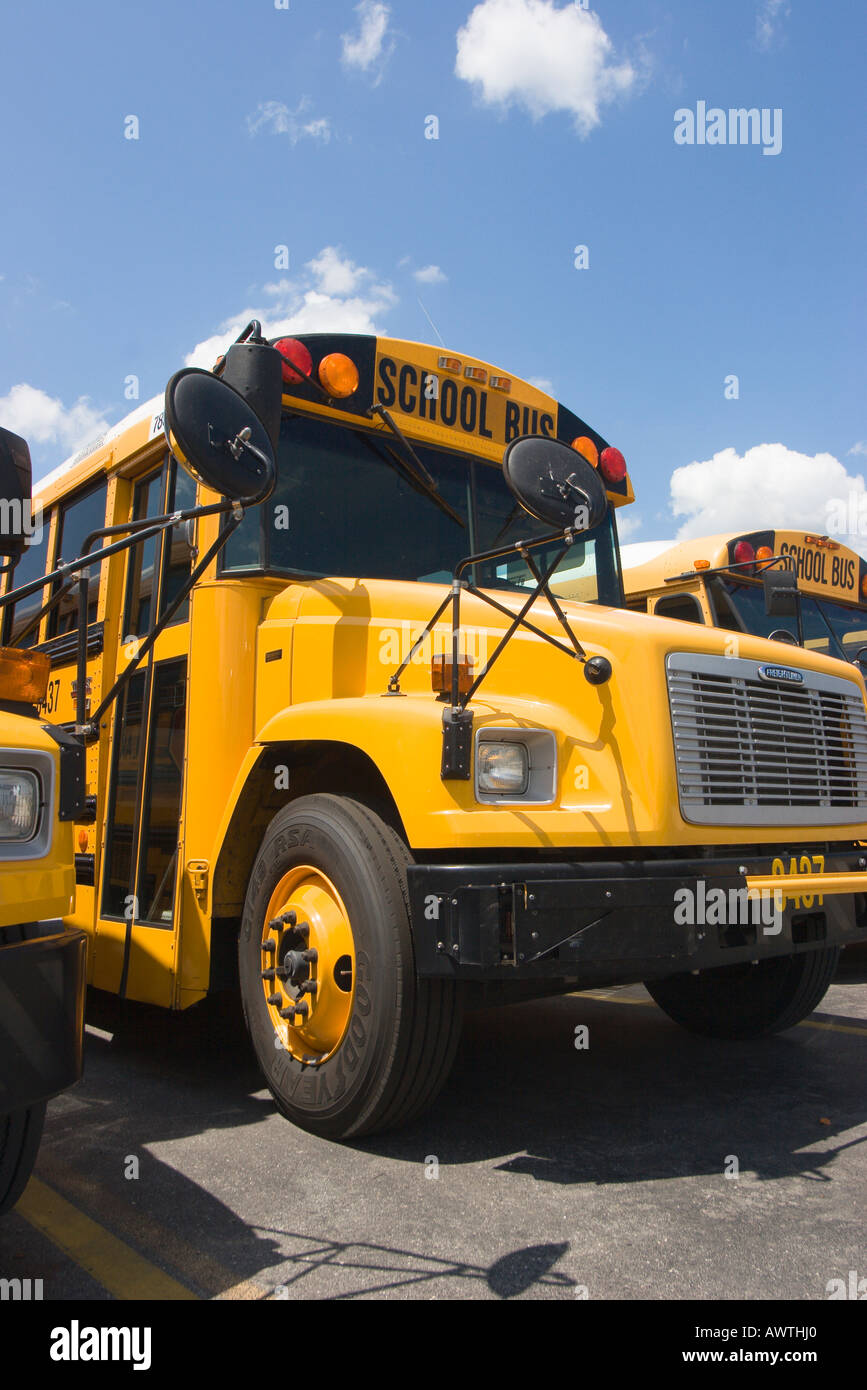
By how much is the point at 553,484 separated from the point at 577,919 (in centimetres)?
123

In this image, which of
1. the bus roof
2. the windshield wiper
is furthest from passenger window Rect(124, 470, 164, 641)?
the windshield wiper

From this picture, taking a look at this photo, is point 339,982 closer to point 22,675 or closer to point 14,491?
point 22,675

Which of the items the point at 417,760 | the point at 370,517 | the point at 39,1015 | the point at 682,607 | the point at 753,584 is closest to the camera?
the point at 39,1015

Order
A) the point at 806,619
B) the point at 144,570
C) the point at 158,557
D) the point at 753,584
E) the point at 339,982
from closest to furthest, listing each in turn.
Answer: the point at 339,982, the point at 158,557, the point at 144,570, the point at 753,584, the point at 806,619

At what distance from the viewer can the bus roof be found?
414 cm

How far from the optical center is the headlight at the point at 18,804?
202cm

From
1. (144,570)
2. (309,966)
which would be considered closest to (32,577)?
(144,570)

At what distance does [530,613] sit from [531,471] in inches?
22.5

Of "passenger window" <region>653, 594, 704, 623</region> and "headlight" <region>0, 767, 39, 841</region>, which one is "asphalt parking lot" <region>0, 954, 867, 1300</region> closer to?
"headlight" <region>0, 767, 39, 841</region>

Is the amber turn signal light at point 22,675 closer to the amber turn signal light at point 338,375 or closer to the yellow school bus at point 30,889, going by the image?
the yellow school bus at point 30,889

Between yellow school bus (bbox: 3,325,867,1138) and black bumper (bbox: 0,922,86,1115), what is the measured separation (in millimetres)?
518

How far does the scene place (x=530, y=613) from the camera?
11.4 feet

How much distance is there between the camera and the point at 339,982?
3.24 metres
